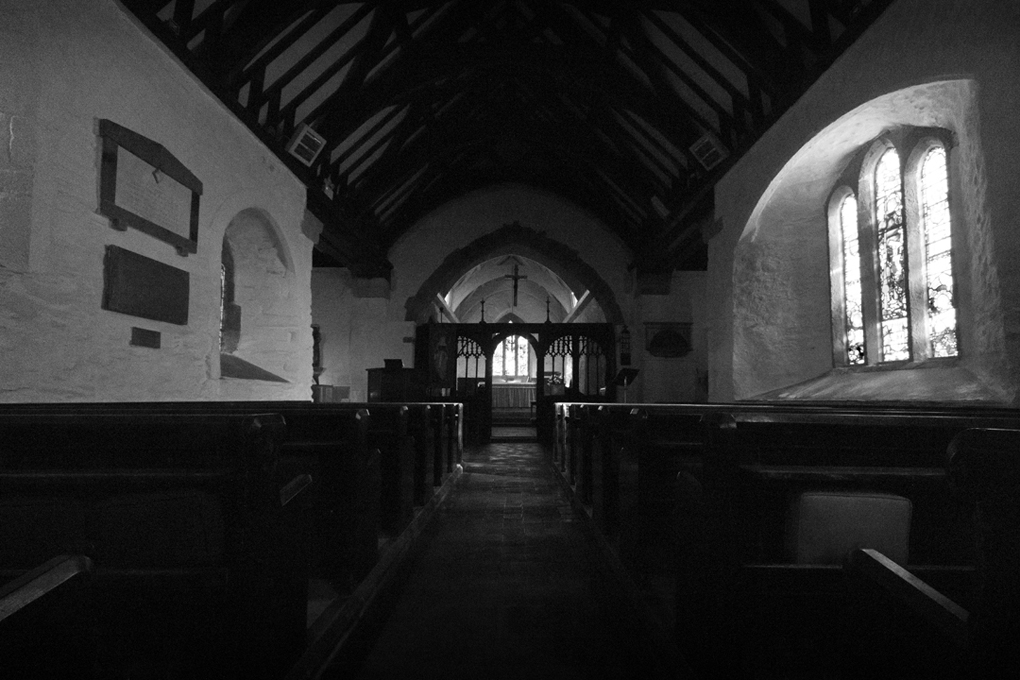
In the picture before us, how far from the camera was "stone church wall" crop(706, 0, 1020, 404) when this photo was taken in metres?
3.26

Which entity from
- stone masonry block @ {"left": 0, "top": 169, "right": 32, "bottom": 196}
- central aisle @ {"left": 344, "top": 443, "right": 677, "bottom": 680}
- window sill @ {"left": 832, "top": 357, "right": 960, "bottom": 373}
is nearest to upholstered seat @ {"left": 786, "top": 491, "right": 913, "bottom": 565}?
central aisle @ {"left": 344, "top": 443, "right": 677, "bottom": 680}

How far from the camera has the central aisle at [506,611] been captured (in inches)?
65.5

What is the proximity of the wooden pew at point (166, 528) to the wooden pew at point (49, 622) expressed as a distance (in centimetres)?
35

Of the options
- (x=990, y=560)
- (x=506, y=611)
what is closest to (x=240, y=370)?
(x=506, y=611)

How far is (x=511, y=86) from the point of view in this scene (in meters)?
8.59

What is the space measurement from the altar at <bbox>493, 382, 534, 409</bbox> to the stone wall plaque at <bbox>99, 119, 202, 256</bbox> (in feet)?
41.7

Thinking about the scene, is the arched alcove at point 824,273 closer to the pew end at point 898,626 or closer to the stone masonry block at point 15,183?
the pew end at point 898,626

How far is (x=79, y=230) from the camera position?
3598 millimetres

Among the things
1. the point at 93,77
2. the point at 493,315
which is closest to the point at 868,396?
the point at 93,77

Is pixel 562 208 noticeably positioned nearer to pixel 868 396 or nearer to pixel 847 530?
pixel 868 396

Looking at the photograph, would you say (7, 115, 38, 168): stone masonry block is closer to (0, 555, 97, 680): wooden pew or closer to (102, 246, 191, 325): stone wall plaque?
(102, 246, 191, 325): stone wall plaque

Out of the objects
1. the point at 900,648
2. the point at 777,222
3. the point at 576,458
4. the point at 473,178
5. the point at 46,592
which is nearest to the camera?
the point at 46,592

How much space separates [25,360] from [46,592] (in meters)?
3.18

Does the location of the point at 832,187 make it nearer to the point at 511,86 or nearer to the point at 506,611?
the point at 511,86
